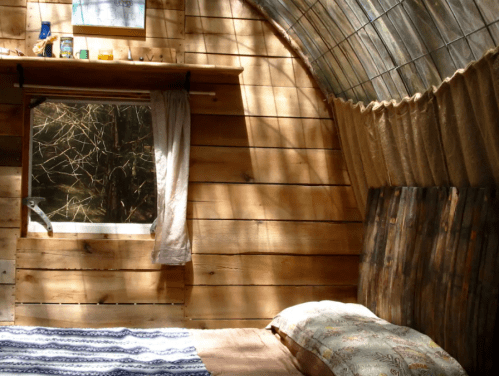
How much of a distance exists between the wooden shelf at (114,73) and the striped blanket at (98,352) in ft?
4.57

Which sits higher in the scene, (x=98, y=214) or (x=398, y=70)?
(x=398, y=70)

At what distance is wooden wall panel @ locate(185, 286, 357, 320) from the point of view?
3529 millimetres

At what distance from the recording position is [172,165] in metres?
3.41

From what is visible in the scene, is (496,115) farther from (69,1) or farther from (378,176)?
(69,1)

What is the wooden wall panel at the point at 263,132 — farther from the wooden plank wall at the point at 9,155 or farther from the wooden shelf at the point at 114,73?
the wooden plank wall at the point at 9,155

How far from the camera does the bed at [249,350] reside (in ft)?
6.65

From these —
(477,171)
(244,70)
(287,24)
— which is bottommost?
(477,171)

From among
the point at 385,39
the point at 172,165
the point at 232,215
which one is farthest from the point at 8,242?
the point at 385,39

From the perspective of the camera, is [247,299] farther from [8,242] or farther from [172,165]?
[8,242]

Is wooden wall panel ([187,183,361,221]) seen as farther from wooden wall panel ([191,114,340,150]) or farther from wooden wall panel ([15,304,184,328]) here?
wooden wall panel ([15,304,184,328])

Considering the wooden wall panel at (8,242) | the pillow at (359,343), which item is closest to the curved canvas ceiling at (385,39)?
the pillow at (359,343)

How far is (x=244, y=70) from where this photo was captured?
3605mm

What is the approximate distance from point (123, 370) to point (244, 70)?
2004mm

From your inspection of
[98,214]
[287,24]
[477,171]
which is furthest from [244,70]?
[477,171]
